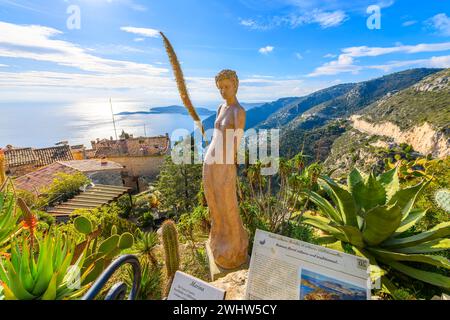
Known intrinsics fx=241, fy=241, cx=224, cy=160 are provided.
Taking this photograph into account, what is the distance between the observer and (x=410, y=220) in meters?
3.41

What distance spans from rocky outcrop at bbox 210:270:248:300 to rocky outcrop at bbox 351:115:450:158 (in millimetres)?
29809

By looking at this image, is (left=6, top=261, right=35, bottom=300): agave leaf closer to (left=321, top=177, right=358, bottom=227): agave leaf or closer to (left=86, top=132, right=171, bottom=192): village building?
(left=321, top=177, right=358, bottom=227): agave leaf

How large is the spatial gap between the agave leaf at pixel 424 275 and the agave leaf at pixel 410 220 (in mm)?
416

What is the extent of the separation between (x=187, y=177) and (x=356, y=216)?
26.0 ft

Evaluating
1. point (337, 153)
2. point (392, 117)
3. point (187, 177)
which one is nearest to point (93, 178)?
point (187, 177)

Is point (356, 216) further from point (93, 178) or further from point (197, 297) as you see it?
point (93, 178)

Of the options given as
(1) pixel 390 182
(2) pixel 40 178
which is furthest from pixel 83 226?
(2) pixel 40 178

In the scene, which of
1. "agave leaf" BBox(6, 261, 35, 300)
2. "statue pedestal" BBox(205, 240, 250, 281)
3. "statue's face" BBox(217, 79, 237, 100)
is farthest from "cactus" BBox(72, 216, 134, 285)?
"statue's face" BBox(217, 79, 237, 100)

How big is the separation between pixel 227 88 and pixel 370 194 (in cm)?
260

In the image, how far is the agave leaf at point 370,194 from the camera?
11.5ft

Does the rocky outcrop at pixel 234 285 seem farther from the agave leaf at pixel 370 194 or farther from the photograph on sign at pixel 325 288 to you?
the agave leaf at pixel 370 194

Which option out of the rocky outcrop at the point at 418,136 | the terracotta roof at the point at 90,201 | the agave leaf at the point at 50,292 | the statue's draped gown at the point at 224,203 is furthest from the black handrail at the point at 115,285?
the rocky outcrop at the point at 418,136

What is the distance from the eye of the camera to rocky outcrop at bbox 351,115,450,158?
2649 centimetres

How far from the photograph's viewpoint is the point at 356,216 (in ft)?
11.7
